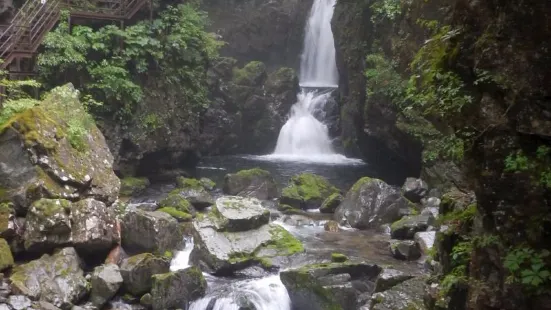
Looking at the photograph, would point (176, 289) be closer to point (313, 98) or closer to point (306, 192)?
point (306, 192)

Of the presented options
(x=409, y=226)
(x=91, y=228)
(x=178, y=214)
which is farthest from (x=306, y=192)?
(x=91, y=228)

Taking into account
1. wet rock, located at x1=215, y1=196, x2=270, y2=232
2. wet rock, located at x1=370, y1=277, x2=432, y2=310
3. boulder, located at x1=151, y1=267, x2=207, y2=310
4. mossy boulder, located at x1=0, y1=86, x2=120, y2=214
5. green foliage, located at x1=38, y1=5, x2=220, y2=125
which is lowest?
boulder, located at x1=151, y1=267, x2=207, y2=310

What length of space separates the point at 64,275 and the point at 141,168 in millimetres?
9557

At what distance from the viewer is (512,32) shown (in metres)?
4.50

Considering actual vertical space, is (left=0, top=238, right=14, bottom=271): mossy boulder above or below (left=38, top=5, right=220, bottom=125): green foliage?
below

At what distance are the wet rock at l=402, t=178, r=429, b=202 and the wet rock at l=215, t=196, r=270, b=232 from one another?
5.70 meters

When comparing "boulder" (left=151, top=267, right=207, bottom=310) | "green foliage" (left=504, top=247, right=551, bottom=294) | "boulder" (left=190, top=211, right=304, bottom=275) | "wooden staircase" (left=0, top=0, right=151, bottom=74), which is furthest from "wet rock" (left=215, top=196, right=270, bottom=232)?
"green foliage" (left=504, top=247, right=551, bottom=294)

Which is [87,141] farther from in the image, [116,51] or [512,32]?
[512,32]

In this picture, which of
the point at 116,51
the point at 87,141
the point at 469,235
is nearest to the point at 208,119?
the point at 116,51

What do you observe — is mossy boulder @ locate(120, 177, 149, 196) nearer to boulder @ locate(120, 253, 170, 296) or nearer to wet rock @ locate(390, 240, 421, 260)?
boulder @ locate(120, 253, 170, 296)

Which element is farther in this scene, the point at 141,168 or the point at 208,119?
the point at 208,119

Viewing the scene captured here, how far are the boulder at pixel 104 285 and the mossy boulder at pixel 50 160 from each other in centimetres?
207

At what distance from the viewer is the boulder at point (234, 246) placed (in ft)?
33.6

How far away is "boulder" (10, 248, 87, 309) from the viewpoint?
8.14 m
